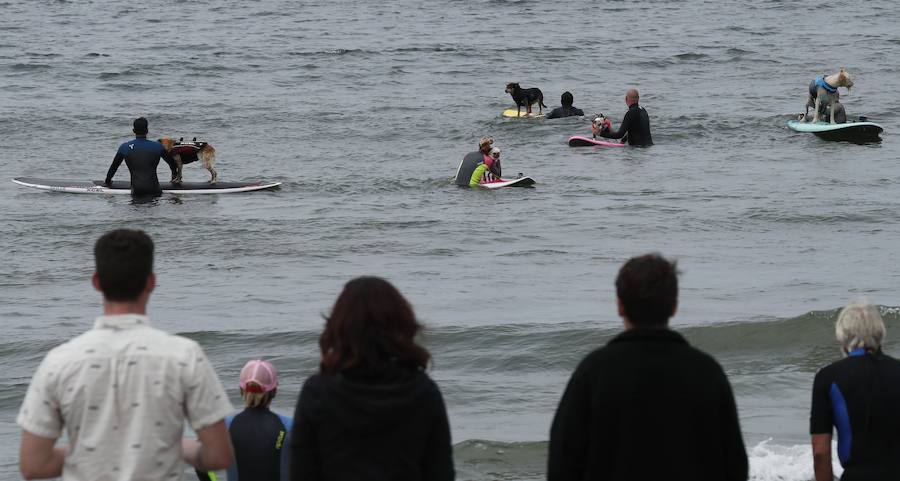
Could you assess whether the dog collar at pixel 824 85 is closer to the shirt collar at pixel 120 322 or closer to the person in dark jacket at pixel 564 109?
the person in dark jacket at pixel 564 109

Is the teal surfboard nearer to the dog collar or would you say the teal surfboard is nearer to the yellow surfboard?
the dog collar

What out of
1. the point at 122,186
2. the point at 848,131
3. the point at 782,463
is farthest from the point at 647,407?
the point at 848,131

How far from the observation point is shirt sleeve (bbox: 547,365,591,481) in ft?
12.6

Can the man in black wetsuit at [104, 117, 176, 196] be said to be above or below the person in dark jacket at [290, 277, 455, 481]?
below

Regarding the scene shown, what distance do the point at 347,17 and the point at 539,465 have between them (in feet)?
152

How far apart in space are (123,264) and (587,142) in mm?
22030

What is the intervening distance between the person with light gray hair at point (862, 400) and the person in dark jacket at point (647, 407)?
0.72 m

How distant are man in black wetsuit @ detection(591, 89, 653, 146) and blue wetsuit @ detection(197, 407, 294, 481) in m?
19.7

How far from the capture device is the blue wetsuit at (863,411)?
14.6ft

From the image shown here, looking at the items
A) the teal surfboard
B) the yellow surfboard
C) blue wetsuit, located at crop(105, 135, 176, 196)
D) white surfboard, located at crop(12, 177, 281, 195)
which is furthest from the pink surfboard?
blue wetsuit, located at crop(105, 135, 176, 196)

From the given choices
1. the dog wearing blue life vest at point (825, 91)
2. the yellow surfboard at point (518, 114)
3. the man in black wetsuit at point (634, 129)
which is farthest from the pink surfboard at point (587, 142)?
the dog wearing blue life vest at point (825, 91)

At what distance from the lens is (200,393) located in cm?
380

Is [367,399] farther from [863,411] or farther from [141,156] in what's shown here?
[141,156]

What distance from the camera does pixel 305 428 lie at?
3.73 m
